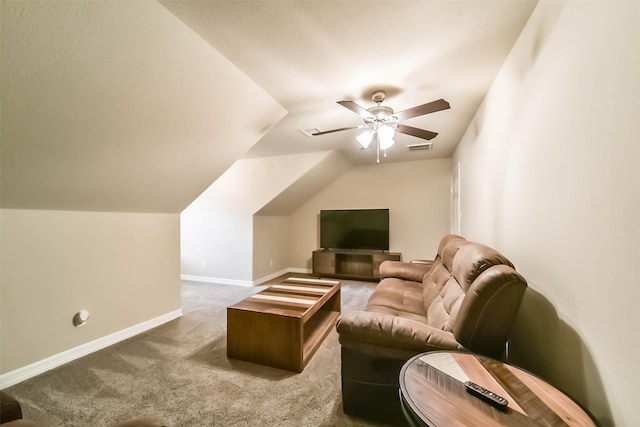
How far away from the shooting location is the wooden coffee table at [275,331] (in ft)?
6.59

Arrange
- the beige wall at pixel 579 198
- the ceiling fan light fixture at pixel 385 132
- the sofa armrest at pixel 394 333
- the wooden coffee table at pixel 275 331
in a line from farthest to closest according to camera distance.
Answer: the ceiling fan light fixture at pixel 385 132 → the wooden coffee table at pixel 275 331 → the sofa armrest at pixel 394 333 → the beige wall at pixel 579 198

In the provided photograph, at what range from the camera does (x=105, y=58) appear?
4.70ft

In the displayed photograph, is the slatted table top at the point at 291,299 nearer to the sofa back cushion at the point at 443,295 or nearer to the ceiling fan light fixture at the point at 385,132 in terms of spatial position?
the sofa back cushion at the point at 443,295

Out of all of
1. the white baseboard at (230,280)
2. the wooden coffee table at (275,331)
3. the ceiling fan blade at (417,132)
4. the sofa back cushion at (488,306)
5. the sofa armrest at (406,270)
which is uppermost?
the ceiling fan blade at (417,132)

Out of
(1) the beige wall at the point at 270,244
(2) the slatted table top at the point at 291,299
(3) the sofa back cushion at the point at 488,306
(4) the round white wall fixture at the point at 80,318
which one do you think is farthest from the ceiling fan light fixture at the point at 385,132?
(4) the round white wall fixture at the point at 80,318

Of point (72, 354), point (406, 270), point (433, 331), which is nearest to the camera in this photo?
point (433, 331)

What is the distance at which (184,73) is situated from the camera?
68.9 inches

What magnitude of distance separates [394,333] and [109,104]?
7.40 ft

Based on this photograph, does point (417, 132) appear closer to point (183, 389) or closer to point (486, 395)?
point (486, 395)

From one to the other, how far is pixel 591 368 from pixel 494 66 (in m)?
2.00

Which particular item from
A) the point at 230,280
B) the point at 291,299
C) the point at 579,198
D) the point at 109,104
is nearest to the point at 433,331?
the point at 579,198

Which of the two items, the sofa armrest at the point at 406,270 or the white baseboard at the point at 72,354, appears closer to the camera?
the white baseboard at the point at 72,354

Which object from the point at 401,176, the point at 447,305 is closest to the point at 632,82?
the point at 447,305

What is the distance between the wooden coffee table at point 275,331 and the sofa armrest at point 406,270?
106 cm
